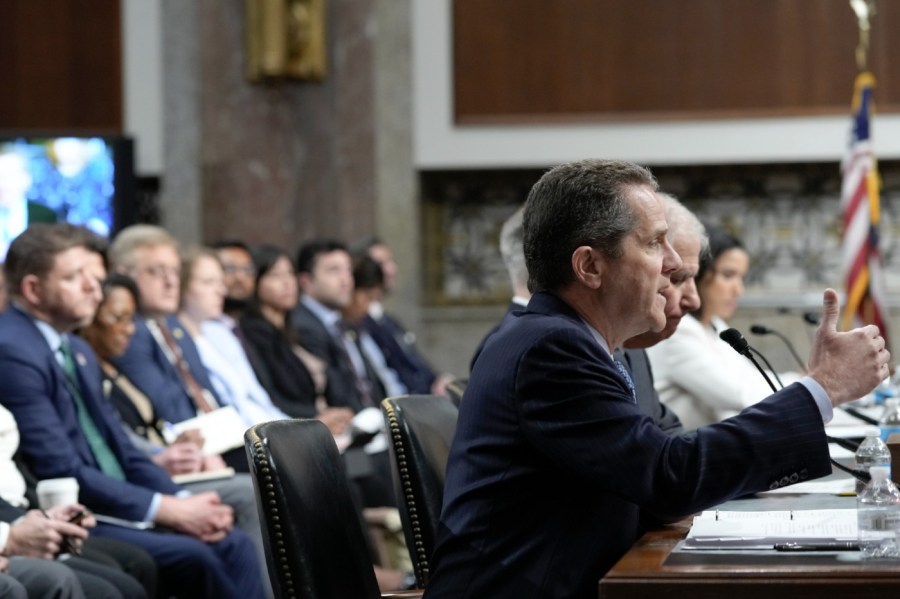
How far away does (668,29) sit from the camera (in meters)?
9.34

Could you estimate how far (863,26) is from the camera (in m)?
8.74

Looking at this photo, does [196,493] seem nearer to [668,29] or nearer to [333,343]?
[333,343]

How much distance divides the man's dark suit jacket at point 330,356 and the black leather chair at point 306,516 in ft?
14.7

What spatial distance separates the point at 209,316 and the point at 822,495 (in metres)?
3.85

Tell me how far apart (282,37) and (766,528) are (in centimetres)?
726

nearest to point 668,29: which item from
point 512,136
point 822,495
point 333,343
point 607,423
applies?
point 512,136

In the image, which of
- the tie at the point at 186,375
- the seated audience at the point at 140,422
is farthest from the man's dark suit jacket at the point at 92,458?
the tie at the point at 186,375

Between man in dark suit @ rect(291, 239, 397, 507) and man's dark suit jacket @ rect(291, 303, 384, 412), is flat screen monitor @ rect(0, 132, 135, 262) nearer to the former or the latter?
A: man in dark suit @ rect(291, 239, 397, 507)

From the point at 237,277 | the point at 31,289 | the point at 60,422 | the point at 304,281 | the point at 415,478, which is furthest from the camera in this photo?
the point at 304,281

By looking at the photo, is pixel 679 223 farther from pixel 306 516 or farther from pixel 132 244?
pixel 132 244

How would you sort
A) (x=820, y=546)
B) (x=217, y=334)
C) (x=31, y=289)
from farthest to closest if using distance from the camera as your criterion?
(x=217, y=334)
(x=31, y=289)
(x=820, y=546)

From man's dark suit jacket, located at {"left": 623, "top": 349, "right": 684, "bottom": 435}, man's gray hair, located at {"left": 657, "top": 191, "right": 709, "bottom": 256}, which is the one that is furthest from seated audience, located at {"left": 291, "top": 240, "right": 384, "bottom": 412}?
man's gray hair, located at {"left": 657, "top": 191, "right": 709, "bottom": 256}

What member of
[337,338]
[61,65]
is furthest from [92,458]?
[61,65]

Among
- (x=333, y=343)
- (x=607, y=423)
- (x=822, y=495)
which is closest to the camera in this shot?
(x=607, y=423)
